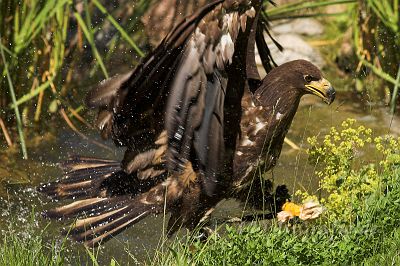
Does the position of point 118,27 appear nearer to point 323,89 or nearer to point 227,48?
point 323,89

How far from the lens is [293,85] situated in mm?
5258

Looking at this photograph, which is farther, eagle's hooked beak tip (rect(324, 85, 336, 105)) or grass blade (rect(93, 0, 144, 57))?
grass blade (rect(93, 0, 144, 57))

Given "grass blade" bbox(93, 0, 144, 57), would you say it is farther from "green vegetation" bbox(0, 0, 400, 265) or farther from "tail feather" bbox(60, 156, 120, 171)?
"tail feather" bbox(60, 156, 120, 171)

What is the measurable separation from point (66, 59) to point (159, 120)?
2.29 m

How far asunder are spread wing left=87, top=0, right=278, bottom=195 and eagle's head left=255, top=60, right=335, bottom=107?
19cm

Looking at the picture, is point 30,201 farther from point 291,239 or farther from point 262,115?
point 291,239

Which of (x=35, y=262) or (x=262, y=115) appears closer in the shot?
(x=35, y=262)

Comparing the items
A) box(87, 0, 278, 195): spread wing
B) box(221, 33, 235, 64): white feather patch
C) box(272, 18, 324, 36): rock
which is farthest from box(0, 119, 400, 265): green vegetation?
box(272, 18, 324, 36): rock

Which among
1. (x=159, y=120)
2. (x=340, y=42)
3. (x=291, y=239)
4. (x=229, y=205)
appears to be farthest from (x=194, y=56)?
(x=340, y=42)

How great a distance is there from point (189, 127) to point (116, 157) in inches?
80.3

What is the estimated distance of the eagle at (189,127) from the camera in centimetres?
468

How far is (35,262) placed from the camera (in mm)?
4254

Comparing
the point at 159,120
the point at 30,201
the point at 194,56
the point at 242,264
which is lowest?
the point at 30,201

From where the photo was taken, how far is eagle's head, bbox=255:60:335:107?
17.2 ft
